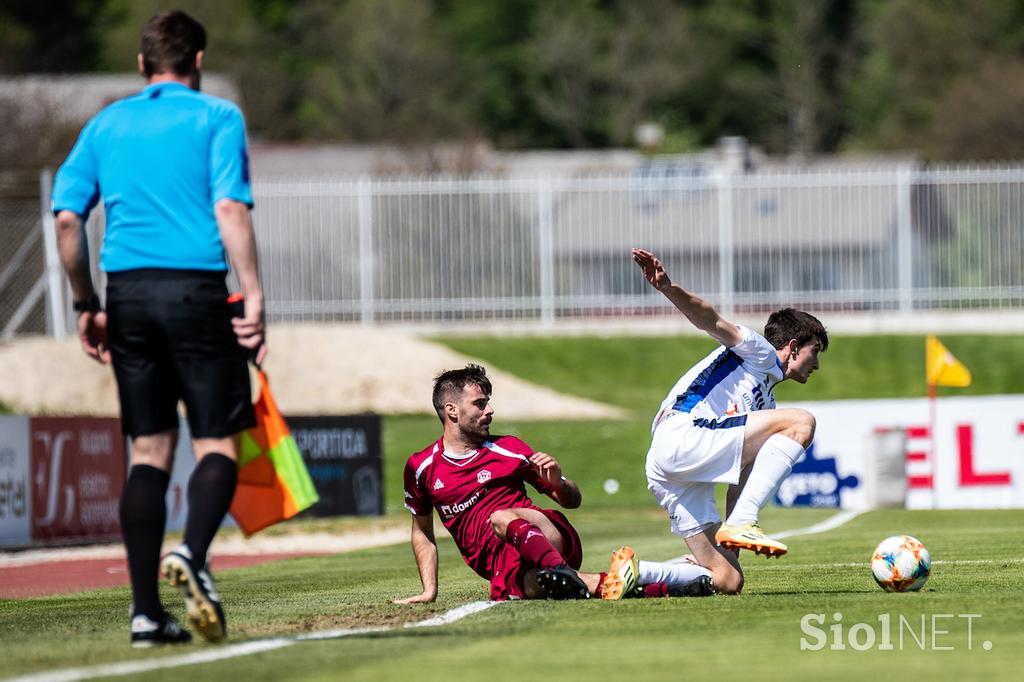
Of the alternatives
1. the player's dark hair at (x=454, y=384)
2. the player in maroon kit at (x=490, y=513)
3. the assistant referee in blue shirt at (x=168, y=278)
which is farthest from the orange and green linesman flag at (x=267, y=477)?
the player's dark hair at (x=454, y=384)

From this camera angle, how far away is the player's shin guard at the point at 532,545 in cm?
774

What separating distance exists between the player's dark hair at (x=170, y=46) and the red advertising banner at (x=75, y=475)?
A: 11256mm

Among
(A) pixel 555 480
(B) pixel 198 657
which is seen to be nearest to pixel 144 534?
(B) pixel 198 657

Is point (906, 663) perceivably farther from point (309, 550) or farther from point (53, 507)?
point (53, 507)

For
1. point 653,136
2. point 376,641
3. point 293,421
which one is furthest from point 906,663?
point 653,136

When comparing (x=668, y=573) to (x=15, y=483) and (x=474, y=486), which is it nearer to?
(x=474, y=486)

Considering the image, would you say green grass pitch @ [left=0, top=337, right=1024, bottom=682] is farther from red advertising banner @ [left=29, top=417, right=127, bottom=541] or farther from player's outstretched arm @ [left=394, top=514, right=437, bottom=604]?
red advertising banner @ [left=29, top=417, right=127, bottom=541]

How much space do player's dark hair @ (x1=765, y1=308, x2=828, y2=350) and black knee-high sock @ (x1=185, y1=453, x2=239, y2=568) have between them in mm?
3033

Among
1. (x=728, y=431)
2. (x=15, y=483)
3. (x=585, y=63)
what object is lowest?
(x=15, y=483)

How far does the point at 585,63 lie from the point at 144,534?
6169 centimetres

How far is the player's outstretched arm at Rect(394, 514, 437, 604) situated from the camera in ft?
26.1

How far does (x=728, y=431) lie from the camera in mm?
7855

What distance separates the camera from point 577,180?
35438 millimetres

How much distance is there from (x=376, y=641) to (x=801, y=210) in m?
29.6
